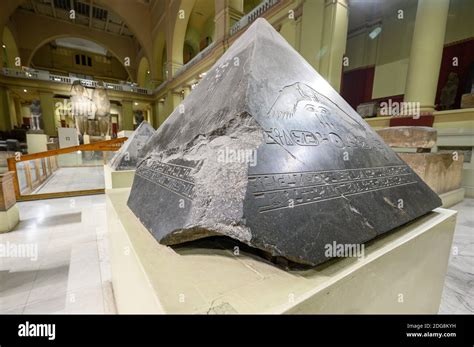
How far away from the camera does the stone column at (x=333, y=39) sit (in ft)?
15.9

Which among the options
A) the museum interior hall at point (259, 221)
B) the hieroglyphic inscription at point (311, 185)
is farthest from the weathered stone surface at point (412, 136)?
the hieroglyphic inscription at point (311, 185)

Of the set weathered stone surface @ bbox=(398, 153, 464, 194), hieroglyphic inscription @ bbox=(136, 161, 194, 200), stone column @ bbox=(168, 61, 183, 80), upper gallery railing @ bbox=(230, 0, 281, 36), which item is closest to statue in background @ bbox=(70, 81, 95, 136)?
stone column @ bbox=(168, 61, 183, 80)

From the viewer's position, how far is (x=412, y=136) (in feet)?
10.3

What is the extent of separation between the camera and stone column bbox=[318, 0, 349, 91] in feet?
15.9

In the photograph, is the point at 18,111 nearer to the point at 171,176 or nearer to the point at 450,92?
the point at 171,176

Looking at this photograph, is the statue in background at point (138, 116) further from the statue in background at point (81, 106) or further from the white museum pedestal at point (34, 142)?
the white museum pedestal at point (34, 142)

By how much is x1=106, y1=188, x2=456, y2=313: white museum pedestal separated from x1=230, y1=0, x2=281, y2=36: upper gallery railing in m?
7.46

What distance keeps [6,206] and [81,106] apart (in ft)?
39.3

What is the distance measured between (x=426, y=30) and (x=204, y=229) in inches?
240

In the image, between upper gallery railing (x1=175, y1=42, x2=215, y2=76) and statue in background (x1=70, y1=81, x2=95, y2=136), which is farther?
statue in background (x1=70, y1=81, x2=95, y2=136)

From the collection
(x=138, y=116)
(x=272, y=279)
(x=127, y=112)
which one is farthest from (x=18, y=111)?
(x=272, y=279)

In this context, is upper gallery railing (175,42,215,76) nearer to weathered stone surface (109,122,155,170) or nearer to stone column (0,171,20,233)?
weathered stone surface (109,122,155,170)

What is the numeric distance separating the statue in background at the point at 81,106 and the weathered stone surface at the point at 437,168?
14876mm
